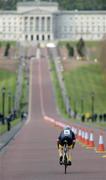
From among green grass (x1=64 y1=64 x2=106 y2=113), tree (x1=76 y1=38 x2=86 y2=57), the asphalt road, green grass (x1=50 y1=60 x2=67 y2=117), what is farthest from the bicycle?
tree (x1=76 y1=38 x2=86 y2=57)

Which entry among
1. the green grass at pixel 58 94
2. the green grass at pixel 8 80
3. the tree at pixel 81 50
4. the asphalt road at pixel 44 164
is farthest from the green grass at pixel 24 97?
the asphalt road at pixel 44 164

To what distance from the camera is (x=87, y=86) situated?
119 meters

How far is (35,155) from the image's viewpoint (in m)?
28.9

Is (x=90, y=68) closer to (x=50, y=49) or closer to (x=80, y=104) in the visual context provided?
(x=80, y=104)

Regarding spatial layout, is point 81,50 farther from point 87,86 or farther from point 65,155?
point 65,155

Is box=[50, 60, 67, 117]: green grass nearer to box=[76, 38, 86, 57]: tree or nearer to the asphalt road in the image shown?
box=[76, 38, 86, 57]: tree

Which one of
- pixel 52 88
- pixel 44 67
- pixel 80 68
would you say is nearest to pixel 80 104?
pixel 52 88

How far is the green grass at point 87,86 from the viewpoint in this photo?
103625 mm

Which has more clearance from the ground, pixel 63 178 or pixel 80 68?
pixel 63 178

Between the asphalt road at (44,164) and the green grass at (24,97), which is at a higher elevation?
the asphalt road at (44,164)

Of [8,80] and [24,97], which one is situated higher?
[8,80]

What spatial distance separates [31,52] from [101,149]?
533 feet

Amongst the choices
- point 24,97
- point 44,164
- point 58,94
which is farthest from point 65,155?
point 58,94

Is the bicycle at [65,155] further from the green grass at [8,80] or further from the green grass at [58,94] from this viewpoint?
the green grass at [8,80]
